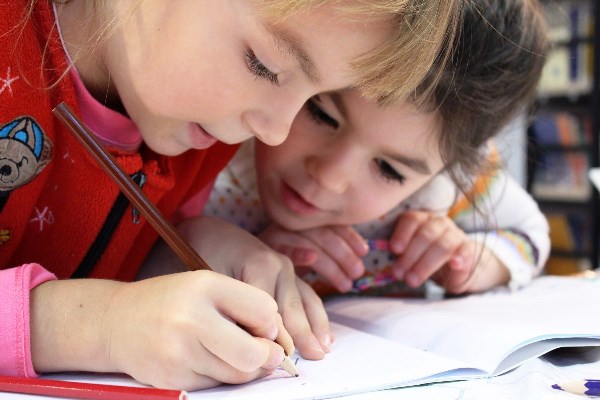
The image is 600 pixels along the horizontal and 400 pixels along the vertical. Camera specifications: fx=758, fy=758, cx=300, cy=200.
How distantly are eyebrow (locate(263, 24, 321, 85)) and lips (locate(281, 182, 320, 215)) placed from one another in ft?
0.79

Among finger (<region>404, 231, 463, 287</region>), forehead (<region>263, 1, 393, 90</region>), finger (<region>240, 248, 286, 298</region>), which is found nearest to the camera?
forehead (<region>263, 1, 393, 90</region>)

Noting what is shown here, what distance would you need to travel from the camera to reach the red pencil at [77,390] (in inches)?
15.8

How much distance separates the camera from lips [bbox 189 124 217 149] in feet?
2.02

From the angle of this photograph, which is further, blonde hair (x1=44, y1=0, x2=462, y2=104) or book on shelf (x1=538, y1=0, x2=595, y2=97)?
book on shelf (x1=538, y1=0, x2=595, y2=97)

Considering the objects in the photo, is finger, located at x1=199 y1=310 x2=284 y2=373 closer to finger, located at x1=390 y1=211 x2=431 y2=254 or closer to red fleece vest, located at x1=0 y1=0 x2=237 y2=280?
red fleece vest, located at x1=0 y1=0 x2=237 y2=280

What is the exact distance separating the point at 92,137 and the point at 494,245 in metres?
0.56

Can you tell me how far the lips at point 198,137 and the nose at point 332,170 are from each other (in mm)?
116

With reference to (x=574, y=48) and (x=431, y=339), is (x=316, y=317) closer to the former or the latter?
(x=431, y=339)

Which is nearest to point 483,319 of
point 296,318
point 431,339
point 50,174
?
point 431,339

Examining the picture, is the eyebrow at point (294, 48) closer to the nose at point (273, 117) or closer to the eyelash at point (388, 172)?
the nose at point (273, 117)

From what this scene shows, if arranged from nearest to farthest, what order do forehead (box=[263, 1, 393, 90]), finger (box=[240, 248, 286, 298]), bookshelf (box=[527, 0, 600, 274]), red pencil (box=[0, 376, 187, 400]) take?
red pencil (box=[0, 376, 187, 400]), forehead (box=[263, 1, 393, 90]), finger (box=[240, 248, 286, 298]), bookshelf (box=[527, 0, 600, 274])

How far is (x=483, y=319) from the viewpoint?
0.65 meters

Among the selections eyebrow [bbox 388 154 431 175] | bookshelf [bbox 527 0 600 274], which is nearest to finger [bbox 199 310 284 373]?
eyebrow [bbox 388 154 431 175]

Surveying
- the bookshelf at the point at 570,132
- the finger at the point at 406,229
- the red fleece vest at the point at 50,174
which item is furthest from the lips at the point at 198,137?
the bookshelf at the point at 570,132
